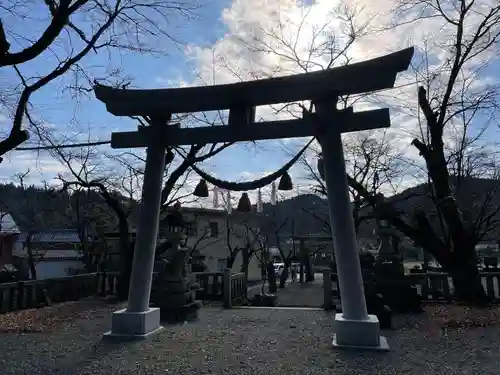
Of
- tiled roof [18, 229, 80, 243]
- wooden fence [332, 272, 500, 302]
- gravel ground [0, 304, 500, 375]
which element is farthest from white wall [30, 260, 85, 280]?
wooden fence [332, 272, 500, 302]

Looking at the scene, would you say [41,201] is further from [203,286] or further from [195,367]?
[195,367]

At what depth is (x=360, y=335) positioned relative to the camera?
5949mm

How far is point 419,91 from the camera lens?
11141 millimetres

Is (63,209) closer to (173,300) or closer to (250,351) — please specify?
(173,300)

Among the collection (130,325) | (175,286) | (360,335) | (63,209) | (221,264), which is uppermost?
(63,209)

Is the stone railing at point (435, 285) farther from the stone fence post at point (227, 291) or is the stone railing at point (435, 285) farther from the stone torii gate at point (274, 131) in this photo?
the stone torii gate at point (274, 131)

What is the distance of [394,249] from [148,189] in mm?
7104

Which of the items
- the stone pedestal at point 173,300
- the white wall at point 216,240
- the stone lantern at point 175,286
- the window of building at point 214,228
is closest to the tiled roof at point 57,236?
the white wall at point 216,240

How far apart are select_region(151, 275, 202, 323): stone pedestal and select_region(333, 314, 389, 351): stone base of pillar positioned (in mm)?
3984

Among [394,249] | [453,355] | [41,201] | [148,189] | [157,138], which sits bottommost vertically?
[453,355]

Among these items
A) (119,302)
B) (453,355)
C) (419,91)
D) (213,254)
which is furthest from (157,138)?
(213,254)

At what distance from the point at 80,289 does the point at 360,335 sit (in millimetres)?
10308

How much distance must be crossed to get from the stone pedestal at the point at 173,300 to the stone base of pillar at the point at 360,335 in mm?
3984

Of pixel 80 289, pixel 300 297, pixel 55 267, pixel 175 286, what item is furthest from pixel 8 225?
pixel 175 286
